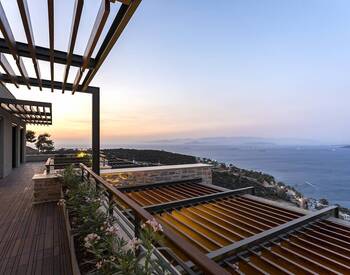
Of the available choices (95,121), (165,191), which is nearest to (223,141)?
(165,191)

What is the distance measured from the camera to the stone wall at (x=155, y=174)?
5660mm

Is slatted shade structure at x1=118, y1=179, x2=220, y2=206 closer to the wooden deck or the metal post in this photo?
the metal post

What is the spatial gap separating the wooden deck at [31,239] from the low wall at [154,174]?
4.76 ft

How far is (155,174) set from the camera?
615cm

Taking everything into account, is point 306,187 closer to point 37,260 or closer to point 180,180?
point 180,180

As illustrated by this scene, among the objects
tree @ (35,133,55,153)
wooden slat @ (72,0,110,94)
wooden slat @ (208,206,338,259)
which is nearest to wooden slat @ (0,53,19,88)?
wooden slat @ (72,0,110,94)

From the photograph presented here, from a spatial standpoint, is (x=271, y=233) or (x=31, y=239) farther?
(x=31, y=239)

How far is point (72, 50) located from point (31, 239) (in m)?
3.02

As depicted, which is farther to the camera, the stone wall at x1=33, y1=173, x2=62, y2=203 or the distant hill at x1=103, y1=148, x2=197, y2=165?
the distant hill at x1=103, y1=148, x2=197, y2=165

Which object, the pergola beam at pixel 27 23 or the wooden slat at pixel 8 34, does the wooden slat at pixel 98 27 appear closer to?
the pergola beam at pixel 27 23

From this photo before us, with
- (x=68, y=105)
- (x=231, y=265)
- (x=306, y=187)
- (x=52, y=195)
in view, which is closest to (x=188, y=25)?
(x=52, y=195)

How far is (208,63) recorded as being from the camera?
9945 millimetres

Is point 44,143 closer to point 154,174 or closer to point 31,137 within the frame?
point 31,137

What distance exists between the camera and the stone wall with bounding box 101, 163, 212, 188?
5660mm
